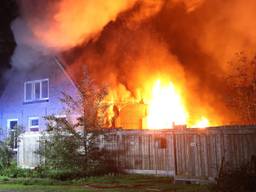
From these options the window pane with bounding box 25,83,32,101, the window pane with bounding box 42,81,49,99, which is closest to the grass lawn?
the window pane with bounding box 42,81,49,99

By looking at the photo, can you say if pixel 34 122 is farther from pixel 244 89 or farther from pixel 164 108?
pixel 244 89

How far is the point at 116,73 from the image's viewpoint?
28.5 meters

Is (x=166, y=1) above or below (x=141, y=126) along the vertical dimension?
above

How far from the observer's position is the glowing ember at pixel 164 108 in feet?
88.7

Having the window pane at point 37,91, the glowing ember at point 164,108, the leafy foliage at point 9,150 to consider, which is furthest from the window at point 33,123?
the glowing ember at point 164,108

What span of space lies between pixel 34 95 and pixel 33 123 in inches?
73.7

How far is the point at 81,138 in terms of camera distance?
1933 cm

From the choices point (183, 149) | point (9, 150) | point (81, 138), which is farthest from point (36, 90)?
point (183, 149)

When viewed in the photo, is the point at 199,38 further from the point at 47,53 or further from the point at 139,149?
the point at 139,149

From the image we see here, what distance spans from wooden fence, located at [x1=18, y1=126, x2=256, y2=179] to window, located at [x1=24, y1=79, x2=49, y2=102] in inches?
384

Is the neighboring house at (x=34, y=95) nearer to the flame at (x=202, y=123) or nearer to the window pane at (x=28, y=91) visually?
the window pane at (x=28, y=91)

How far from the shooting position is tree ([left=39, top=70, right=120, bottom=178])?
19.0 m

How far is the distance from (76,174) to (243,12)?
15.9 meters

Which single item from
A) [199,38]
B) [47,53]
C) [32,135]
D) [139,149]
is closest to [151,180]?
[139,149]
